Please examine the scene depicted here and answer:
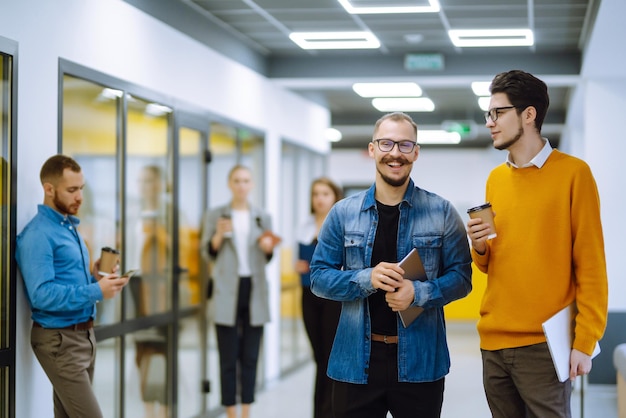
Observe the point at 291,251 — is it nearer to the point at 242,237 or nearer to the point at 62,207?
the point at 242,237

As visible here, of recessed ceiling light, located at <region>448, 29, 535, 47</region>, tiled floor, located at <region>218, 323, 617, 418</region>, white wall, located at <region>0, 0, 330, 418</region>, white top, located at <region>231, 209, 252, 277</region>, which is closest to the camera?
white wall, located at <region>0, 0, 330, 418</region>

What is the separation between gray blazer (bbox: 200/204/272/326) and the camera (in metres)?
6.20

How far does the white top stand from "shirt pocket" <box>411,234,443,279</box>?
348 centimetres

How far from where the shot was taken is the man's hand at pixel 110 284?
4.15 m

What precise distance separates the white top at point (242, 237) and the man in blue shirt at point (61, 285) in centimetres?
216

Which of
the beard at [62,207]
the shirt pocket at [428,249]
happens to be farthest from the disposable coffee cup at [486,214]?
the beard at [62,207]

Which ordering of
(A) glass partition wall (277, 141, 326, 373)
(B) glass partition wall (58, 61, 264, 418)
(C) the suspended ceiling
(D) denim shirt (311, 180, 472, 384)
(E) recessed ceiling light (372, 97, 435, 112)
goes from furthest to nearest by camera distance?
(E) recessed ceiling light (372, 97, 435, 112) → (A) glass partition wall (277, 141, 326, 373) → (C) the suspended ceiling → (B) glass partition wall (58, 61, 264, 418) → (D) denim shirt (311, 180, 472, 384)

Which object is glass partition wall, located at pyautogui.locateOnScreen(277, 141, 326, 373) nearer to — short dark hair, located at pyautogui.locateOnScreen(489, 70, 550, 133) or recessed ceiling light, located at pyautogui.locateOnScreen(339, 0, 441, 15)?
recessed ceiling light, located at pyautogui.locateOnScreen(339, 0, 441, 15)

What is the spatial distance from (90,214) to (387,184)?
254 cm

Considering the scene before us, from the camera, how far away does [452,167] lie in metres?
19.7

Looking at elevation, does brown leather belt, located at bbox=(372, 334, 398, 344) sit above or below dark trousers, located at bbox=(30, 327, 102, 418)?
above

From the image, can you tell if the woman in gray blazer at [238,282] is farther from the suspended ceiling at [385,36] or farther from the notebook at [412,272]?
the notebook at [412,272]

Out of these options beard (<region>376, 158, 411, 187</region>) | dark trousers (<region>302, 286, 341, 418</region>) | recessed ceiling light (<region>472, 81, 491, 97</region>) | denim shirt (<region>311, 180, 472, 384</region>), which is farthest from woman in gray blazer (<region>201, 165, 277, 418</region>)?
beard (<region>376, 158, 411, 187</region>)

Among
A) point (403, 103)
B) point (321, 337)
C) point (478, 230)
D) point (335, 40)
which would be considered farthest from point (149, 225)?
point (403, 103)
